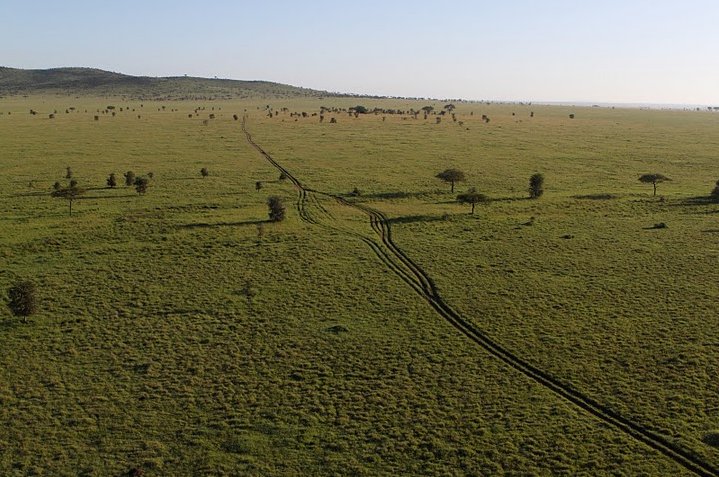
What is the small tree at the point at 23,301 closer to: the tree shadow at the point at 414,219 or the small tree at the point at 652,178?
the tree shadow at the point at 414,219

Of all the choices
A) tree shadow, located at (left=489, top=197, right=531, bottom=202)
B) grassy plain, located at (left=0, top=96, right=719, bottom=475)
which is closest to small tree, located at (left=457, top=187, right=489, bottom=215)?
grassy plain, located at (left=0, top=96, right=719, bottom=475)

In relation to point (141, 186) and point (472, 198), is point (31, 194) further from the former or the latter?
point (472, 198)

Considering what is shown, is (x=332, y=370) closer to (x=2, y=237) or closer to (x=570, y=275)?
(x=570, y=275)

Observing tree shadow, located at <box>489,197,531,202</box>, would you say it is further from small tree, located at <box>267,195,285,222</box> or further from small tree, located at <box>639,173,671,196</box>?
small tree, located at <box>267,195,285,222</box>

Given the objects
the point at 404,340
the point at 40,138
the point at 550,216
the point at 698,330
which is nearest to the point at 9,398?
the point at 404,340

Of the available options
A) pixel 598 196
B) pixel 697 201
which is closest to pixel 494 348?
pixel 598 196

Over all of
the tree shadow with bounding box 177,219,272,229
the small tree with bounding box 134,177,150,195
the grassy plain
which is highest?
the small tree with bounding box 134,177,150,195
